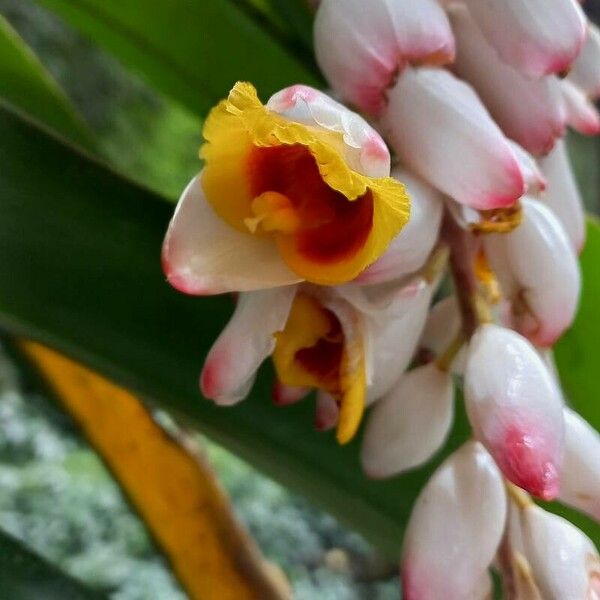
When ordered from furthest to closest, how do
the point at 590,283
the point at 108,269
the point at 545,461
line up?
1. the point at 590,283
2. the point at 108,269
3. the point at 545,461

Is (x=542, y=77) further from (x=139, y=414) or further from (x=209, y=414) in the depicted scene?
(x=139, y=414)

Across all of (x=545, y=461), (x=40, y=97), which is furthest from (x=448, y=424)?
(x=40, y=97)

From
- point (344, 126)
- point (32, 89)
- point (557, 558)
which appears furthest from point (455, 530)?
point (32, 89)

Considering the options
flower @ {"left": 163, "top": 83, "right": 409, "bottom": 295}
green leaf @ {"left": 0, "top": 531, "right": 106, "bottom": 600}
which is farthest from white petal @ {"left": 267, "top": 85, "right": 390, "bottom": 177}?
green leaf @ {"left": 0, "top": 531, "right": 106, "bottom": 600}

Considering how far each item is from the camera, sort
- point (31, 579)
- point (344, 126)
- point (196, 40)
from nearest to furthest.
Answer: point (344, 126), point (31, 579), point (196, 40)

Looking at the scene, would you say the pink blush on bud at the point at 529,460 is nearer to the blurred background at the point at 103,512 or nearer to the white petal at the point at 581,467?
the white petal at the point at 581,467

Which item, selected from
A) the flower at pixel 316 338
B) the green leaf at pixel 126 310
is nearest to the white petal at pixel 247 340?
the flower at pixel 316 338

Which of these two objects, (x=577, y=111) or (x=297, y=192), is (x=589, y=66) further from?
(x=297, y=192)
